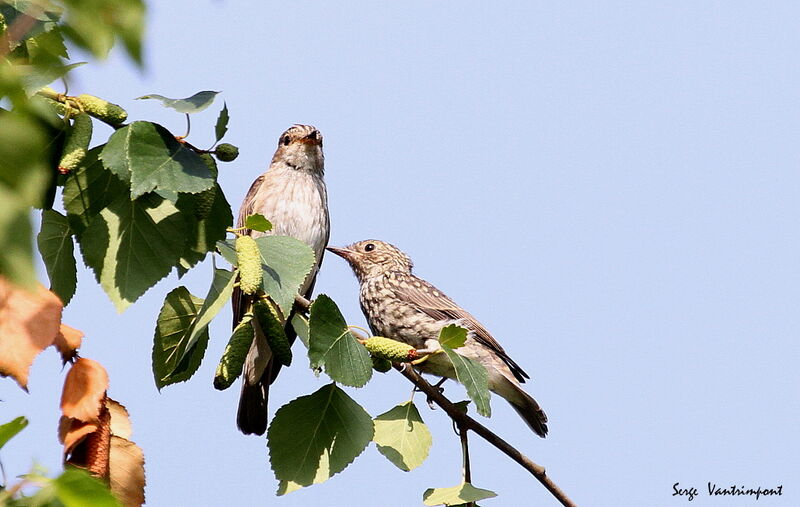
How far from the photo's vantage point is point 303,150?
7574 millimetres

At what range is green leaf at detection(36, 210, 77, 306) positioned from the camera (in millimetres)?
3184

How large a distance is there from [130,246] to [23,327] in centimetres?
103

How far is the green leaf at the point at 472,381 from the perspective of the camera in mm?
3611

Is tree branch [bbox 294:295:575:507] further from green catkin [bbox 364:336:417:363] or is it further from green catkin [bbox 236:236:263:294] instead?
green catkin [bbox 236:236:263:294]

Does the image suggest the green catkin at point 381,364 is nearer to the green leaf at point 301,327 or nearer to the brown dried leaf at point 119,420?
the green leaf at point 301,327

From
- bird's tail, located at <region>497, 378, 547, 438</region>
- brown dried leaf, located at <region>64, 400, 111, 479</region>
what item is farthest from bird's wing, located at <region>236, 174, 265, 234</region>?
brown dried leaf, located at <region>64, 400, 111, 479</region>

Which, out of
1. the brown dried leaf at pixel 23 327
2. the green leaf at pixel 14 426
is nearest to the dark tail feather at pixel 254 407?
the brown dried leaf at pixel 23 327

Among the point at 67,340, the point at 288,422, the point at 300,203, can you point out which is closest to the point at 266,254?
the point at 288,422

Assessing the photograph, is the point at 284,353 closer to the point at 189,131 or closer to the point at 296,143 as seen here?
the point at 189,131

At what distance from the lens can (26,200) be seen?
972 mm

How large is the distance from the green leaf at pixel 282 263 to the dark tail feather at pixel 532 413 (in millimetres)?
3233

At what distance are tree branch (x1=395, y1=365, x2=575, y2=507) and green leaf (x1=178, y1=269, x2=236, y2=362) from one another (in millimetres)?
960

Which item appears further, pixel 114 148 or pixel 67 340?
pixel 114 148

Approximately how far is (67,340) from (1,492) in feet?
3.02
